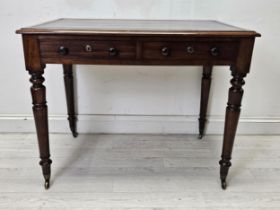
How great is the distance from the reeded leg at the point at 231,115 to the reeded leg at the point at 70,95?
3.00 feet

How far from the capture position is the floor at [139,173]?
122 centimetres

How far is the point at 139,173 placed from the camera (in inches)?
56.0

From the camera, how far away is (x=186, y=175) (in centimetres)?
141

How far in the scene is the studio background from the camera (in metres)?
1.55

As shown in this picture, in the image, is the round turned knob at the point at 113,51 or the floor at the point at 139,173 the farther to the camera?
the floor at the point at 139,173

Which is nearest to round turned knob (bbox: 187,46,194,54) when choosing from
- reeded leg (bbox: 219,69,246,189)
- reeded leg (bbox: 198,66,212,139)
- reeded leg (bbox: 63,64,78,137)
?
reeded leg (bbox: 219,69,246,189)

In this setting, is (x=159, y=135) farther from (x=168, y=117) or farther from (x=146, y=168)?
(x=146, y=168)

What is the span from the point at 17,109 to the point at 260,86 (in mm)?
1511

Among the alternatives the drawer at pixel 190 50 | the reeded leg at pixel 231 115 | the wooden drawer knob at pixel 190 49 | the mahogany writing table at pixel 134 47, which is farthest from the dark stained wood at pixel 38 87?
the reeded leg at pixel 231 115

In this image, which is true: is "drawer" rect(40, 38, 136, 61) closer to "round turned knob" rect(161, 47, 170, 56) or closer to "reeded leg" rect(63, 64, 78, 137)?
"round turned knob" rect(161, 47, 170, 56)

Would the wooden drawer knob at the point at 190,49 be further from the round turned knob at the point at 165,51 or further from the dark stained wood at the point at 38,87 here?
the dark stained wood at the point at 38,87

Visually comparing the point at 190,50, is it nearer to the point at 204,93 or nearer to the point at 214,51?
the point at 214,51

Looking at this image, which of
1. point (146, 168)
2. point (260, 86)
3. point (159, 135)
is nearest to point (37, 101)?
point (146, 168)

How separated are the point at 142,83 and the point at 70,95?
1.43ft
